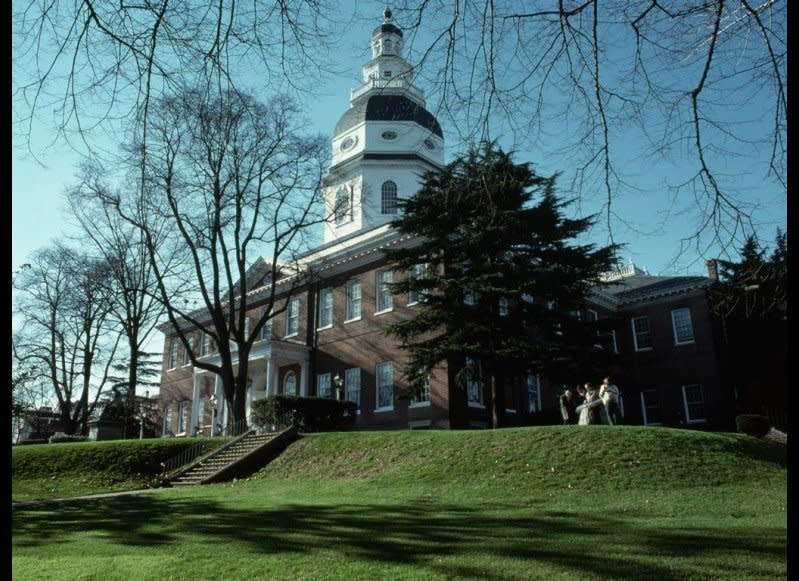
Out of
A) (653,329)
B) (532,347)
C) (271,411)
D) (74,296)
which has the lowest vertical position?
(271,411)

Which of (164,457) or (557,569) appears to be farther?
(164,457)

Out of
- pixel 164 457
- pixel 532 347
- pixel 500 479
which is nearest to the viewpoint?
pixel 500 479

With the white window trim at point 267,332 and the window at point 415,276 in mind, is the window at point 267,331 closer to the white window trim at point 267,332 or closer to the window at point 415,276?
the white window trim at point 267,332

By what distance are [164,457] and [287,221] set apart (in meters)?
10.6

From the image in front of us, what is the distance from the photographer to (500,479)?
53.2 feet

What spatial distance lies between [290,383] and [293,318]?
3602mm

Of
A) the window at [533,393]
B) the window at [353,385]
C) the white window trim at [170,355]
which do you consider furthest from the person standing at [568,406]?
the white window trim at [170,355]

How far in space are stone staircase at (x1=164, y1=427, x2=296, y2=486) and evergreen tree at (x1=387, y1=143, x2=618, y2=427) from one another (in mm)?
5322

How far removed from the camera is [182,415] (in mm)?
45094

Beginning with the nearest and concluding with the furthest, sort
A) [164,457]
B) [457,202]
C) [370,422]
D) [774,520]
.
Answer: [457,202]
[774,520]
[164,457]
[370,422]

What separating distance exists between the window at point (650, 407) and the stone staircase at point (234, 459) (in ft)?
69.7

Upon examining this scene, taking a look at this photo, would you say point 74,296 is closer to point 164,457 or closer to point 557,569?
point 164,457

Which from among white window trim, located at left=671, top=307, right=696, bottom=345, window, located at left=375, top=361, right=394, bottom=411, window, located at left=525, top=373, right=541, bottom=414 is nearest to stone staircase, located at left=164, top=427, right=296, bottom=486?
window, located at left=375, top=361, right=394, bottom=411

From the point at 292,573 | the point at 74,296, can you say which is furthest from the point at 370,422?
the point at 292,573
